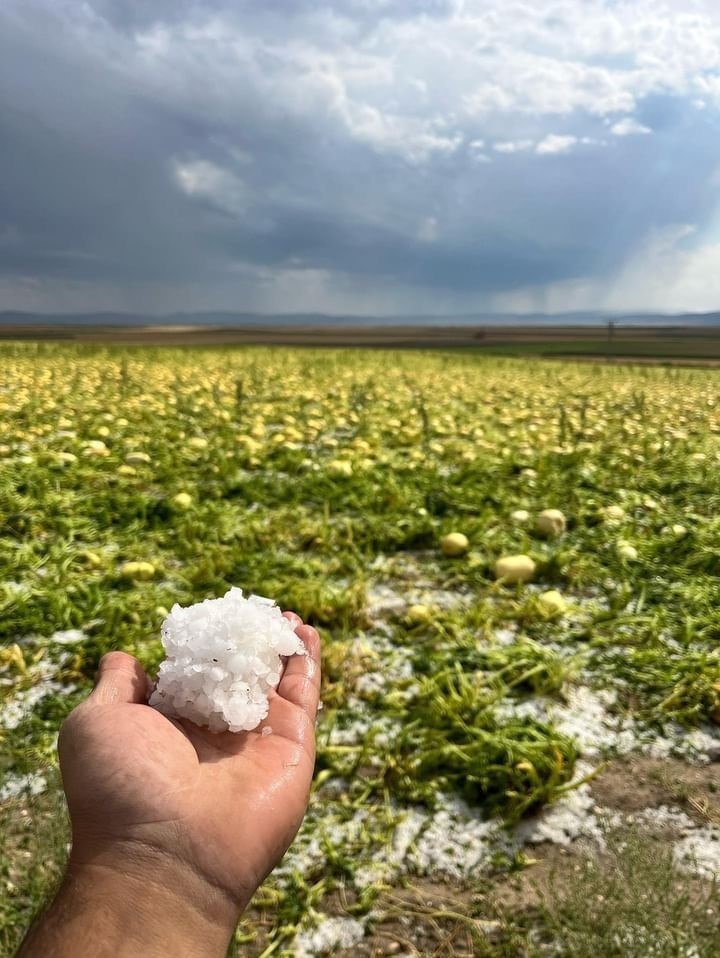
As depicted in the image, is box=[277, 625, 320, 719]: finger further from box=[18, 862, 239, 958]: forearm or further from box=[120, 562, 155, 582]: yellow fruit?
box=[120, 562, 155, 582]: yellow fruit

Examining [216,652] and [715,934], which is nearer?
[715,934]

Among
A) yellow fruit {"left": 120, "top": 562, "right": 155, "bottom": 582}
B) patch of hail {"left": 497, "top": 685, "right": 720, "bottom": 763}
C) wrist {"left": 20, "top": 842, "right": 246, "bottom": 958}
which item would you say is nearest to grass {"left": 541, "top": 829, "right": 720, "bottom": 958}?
patch of hail {"left": 497, "top": 685, "right": 720, "bottom": 763}

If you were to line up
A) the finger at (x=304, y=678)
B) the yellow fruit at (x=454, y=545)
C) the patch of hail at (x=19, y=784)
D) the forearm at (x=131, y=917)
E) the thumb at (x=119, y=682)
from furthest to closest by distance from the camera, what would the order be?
the yellow fruit at (x=454, y=545) → the patch of hail at (x=19, y=784) → the finger at (x=304, y=678) → the thumb at (x=119, y=682) → the forearm at (x=131, y=917)

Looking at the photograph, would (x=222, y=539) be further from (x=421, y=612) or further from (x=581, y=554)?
(x=581, y=554)

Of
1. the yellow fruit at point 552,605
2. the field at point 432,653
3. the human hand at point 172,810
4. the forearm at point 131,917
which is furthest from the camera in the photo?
the yellow fruit at point 552,605

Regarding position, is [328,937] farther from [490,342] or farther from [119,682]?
[490,342]

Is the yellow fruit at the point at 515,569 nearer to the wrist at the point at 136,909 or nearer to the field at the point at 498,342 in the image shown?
the wrist at the point at 136,909

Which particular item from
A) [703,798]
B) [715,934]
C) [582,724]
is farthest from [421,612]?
[715,934]

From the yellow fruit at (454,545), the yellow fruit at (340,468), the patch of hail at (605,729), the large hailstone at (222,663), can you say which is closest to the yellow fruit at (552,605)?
the patch of hail at (605,729)
